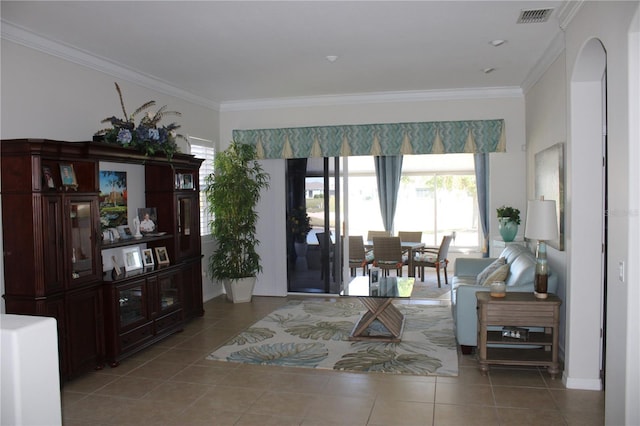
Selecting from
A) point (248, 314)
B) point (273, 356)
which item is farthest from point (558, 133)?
point (248, 314)

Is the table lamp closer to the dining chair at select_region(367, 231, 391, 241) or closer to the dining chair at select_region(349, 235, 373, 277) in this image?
the dining chair at select_region(349, 235, 373, 277)

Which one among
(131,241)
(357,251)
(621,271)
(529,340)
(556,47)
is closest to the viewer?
(621,271)

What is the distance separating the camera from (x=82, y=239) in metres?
4.29

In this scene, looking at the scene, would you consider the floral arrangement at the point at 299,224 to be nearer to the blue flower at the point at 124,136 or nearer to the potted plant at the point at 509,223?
the potted plant at the point at 509,223

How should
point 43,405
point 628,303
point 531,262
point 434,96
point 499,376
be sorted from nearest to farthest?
point 43,405 < point 628,303 < point 499,376 < point 531,262 < point 434,96

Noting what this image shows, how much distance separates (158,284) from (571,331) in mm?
3890

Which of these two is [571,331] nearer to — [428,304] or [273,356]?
[273,356]

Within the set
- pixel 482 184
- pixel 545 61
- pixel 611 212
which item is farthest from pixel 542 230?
pixel 482 184

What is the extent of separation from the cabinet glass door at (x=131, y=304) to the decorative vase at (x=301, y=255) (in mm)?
3088

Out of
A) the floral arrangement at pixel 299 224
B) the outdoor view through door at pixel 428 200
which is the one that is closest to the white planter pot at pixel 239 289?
the floral arrangement at pixel 299 224

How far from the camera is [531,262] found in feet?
15.2

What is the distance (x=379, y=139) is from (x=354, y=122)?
0.46 meters

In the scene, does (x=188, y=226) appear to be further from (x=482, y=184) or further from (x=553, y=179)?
(x=482, y=184)

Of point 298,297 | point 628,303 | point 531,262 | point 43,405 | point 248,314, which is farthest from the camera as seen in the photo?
point 298,297
